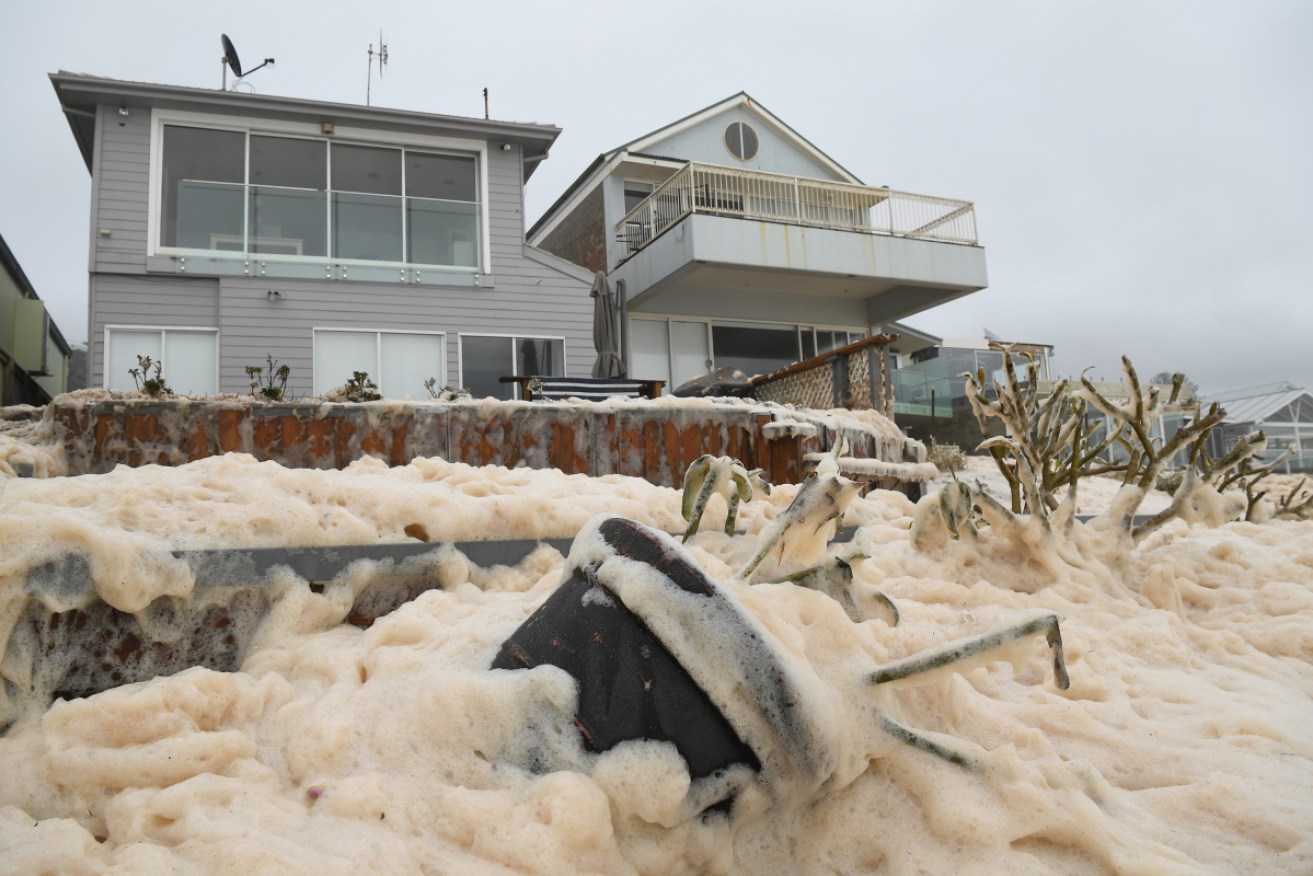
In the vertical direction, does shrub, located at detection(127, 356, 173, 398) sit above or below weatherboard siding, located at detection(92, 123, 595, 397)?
below

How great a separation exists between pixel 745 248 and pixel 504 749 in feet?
38.7

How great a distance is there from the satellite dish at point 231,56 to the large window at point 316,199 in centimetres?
164

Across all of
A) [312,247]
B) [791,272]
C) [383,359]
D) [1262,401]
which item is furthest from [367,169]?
[1262,401]

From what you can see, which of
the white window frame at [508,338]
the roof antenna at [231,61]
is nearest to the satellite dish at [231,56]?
the roof antenna at [231,61]

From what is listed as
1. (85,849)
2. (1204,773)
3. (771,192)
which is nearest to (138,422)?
(85,849)

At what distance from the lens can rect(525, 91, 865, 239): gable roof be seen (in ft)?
47.5

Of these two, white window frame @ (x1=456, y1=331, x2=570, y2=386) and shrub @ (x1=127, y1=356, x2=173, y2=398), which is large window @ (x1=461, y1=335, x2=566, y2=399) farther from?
shrub @ (x1=127, y1=356, x2=173, y2=398)

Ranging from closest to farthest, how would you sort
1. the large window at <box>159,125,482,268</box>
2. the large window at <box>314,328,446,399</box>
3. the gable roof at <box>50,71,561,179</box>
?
1. the gable roof at <box>50,71,561,179</box>
2. the large window at <box>159,125,482,268</box>
3. the large window at <box>314,328,446,399</box>

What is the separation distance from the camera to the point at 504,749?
1573 millimetres

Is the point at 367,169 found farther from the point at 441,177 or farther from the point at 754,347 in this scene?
the point at 754,347

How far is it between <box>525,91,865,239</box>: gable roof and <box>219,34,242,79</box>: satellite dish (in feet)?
18.6

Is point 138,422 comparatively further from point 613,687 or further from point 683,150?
point 683,150

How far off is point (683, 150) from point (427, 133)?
5518 mm

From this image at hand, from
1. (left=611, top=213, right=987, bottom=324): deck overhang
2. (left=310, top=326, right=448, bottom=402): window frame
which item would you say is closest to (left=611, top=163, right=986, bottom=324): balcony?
(left=611, top=213, right=987, bottom=324): deck overhang
